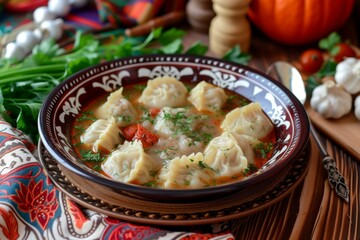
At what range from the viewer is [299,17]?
12.7 feet

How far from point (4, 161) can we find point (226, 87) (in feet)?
4.50

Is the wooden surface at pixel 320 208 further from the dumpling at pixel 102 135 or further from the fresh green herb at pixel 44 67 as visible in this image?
the fresh green herb at pixel 44 67

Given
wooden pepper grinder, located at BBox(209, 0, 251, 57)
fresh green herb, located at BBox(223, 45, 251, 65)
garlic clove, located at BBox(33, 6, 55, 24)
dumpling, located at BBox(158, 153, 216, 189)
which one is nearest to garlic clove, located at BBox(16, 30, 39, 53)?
garlic clove, located at BBox(33, 6, 55, 24)

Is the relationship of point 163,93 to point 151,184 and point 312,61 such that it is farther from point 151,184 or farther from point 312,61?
point 312,61

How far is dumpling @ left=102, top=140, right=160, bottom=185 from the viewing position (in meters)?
2.40

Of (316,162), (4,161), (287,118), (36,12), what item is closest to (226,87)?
(287,118)

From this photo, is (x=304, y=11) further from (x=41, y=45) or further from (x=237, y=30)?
(x=41, y=45)

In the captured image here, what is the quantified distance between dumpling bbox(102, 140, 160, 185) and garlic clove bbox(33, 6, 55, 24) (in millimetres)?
2163

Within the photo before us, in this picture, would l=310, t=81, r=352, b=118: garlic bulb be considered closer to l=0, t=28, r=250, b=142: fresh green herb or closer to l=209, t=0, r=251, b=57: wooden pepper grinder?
l=0, t=28, r=250, b=142: fresh green herb

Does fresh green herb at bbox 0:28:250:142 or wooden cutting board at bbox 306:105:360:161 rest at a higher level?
fresh green herb at bbox 0:28:250:142

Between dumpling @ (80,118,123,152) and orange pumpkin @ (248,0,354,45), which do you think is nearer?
dumpling @ (80,118,123,152)

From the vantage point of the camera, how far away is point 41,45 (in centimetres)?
371

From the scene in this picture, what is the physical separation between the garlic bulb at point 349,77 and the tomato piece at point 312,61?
1.17 feet

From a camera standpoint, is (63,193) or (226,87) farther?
(226,87)
